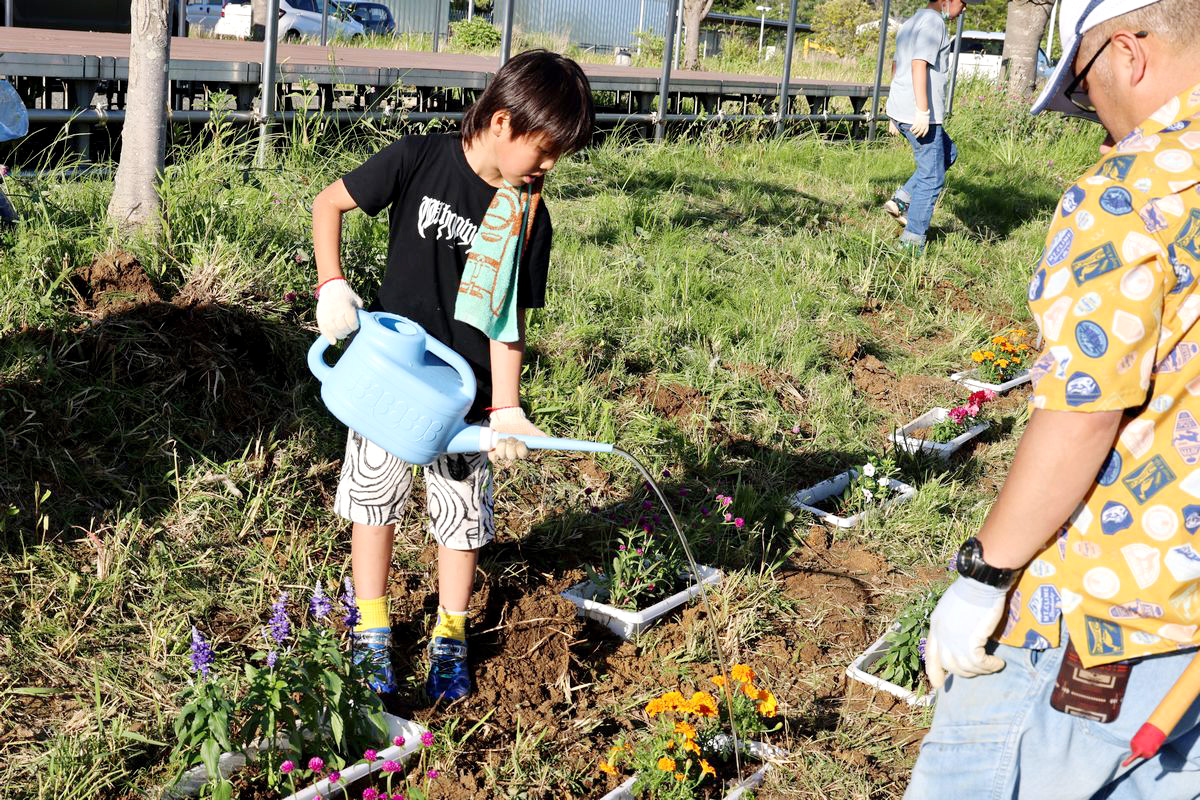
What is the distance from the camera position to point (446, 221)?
8.08ft

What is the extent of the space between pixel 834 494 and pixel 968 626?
9.02 ft

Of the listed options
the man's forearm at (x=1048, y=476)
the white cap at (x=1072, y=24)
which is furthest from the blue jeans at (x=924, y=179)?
the man's forearm at (x=1048, y=476)

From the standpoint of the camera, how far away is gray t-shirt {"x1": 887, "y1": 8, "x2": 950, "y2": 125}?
6.86 m

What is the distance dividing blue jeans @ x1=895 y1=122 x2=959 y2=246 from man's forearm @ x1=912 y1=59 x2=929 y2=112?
185mm

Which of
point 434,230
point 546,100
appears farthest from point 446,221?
point 546,100

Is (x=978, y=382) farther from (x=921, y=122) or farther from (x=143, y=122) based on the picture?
(x=143, y=122)

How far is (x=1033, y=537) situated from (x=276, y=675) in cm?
143

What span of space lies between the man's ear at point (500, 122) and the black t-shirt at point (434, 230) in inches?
5.0

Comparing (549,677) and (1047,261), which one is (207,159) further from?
(1047,261)

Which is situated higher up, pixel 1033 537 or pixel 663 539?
pixel 1033 537

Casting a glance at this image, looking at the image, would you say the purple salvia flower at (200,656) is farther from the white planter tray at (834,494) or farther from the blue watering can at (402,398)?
the white planter tray at (834,494)

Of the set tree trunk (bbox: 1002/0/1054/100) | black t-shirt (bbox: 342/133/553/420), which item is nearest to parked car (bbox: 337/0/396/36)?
tree trunk (bbox: 1002/0/1054/100)

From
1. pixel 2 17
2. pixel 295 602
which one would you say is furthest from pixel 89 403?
pixel 2 17

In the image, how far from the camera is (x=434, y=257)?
8.18 ft
